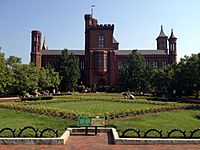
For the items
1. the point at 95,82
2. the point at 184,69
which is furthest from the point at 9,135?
the point at 95,82

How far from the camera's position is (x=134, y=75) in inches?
2355

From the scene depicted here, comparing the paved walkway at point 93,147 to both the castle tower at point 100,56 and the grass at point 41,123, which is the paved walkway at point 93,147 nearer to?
the grass at point 41,123

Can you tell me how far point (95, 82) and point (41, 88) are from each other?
18333 mm

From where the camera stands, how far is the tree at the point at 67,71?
197ft

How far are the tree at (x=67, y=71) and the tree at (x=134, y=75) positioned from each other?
11.4 meters

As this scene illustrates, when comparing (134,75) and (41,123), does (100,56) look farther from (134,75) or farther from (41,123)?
(41,123)

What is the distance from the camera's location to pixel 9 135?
1105 centimetres

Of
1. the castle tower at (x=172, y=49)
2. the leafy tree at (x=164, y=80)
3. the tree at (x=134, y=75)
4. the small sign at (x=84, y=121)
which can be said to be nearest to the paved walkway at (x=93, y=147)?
the small sign at (x=84, y=121)

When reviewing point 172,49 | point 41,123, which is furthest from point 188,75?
point 172,49

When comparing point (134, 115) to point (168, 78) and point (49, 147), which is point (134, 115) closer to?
point (49, 147)

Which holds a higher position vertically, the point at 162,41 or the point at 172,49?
the point at 162,41

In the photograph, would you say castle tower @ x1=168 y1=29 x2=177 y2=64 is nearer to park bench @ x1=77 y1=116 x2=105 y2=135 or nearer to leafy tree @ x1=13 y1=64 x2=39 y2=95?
leafy tree @ x1=13 y1=64 x2=39 y2=95

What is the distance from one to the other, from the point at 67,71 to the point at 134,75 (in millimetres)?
15221

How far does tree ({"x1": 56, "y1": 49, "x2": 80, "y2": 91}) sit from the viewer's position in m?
60.2
